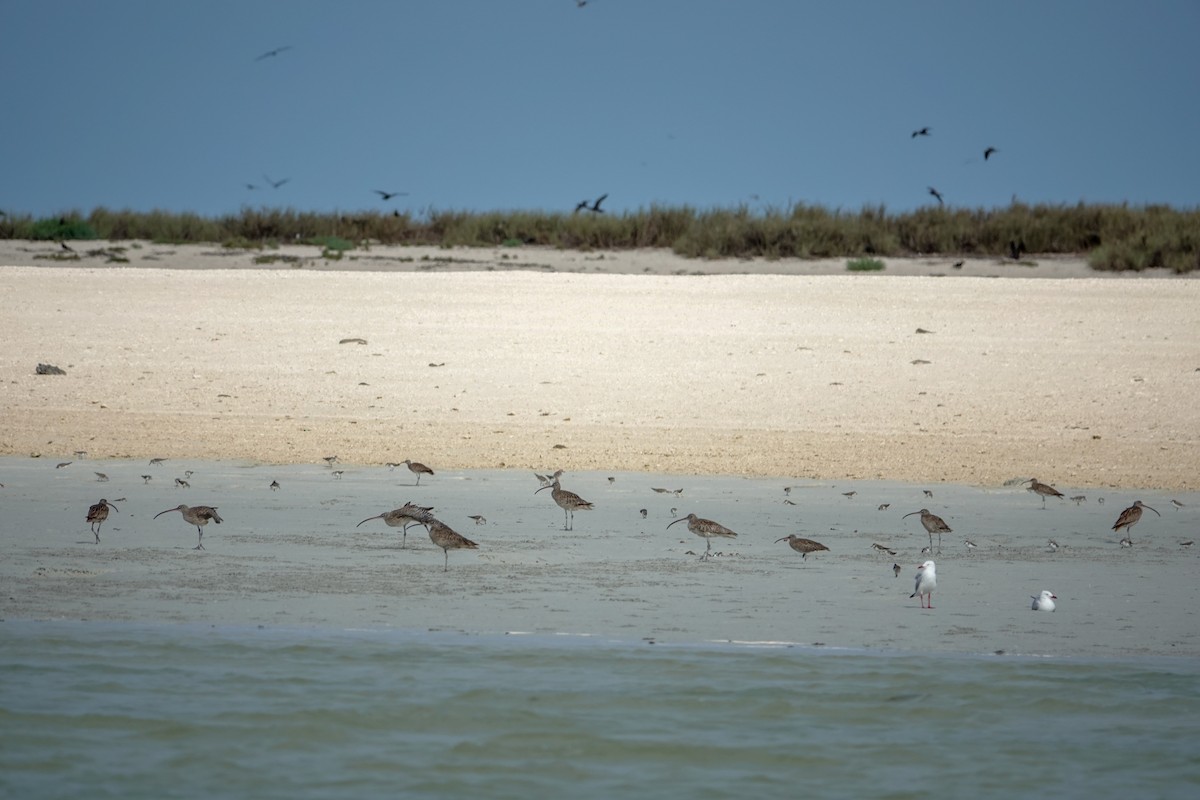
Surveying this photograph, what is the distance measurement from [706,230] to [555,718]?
23013 millimetres

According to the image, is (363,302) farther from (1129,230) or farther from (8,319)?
(1129,230)

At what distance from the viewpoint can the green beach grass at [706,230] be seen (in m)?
27.8

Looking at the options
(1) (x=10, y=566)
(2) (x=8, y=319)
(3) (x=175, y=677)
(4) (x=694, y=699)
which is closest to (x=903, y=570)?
(4) (x=694, y=699)

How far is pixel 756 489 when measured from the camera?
11.9 metres

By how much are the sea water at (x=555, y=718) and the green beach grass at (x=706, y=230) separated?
20.2 meters

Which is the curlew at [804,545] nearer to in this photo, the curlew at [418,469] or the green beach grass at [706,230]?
the curlew at [418,469]

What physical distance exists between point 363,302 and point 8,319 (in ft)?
14.9

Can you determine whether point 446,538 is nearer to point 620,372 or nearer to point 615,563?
point 615,563

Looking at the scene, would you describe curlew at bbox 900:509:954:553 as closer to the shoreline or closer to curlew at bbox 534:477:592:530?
curlew at bbox 534:477:592:530

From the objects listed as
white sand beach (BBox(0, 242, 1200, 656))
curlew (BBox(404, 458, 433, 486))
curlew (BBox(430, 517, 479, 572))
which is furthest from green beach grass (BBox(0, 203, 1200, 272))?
curlew (BBox(430, 517, 479, 572))

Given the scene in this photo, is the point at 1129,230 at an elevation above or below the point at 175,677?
above

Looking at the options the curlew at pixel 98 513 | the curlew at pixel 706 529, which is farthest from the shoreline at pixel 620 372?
the curlew at pixel 98 513

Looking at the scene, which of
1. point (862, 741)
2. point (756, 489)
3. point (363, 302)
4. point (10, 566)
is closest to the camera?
point (862, 741)

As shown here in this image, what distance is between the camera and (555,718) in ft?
21.3
